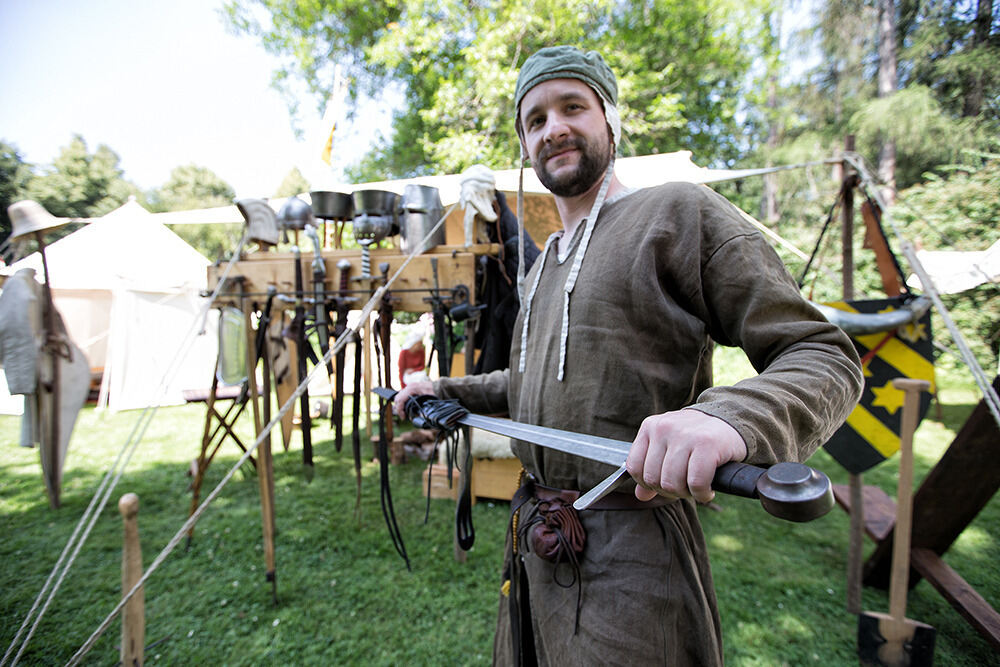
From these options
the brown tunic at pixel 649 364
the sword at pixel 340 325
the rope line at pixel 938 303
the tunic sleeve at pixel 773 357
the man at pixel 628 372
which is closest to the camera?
the tunic sleeve at pixel 773 357

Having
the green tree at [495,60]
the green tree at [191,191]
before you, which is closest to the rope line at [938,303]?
the green tree at [495,60]

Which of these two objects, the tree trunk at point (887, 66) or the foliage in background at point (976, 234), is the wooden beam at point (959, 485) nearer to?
the foliage in background at point (976, 234)

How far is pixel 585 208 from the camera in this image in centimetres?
121

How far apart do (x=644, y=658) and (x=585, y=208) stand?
98 centimetres

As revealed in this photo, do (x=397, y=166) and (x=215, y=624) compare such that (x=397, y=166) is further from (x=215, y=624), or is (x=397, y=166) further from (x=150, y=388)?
(x=215, y=624)

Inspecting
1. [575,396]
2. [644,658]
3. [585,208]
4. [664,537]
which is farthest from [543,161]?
[644,658]

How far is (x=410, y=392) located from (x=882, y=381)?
2586 millimetres

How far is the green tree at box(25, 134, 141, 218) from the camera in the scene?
1122cm

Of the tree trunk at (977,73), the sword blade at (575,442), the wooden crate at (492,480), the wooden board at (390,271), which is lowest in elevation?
the wooden crate at (492,480)

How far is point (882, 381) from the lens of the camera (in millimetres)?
2557

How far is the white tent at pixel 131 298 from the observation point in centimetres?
611

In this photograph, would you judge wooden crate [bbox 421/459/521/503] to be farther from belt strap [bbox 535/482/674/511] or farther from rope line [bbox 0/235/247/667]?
belt strap [bbox 535/482/674/511]

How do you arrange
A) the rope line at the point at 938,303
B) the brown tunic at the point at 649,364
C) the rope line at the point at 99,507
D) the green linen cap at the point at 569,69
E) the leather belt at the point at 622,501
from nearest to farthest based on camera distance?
the brown tunic at the point at 649,364, the leather belt at the point at 622,501, the green linen cap at the point at 569,69, the rope line at the point at 99,507, the rope line at the point at 938,303

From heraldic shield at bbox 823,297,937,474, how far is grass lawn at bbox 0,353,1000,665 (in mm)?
900
